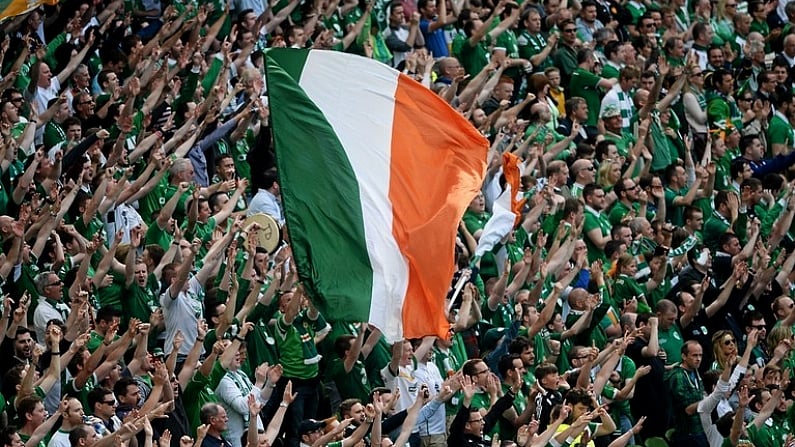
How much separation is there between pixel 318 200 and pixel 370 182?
485mm

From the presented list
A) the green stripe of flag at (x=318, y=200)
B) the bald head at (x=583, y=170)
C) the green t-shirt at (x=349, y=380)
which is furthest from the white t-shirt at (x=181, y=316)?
the bald head at (x=583, y=170)

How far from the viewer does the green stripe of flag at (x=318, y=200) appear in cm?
1212

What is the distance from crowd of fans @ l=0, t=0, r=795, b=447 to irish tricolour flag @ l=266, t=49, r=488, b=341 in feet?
5.10

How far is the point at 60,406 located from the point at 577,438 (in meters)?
4.12

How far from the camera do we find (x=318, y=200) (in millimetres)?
12406

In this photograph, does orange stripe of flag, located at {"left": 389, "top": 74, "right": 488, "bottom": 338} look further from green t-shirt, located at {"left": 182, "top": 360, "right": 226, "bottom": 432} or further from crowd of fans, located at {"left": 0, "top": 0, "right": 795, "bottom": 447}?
green t-shirt, located at {"left": 182, "top": 360, "right": 226, "bottom": 432}

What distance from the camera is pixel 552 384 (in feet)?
52.3

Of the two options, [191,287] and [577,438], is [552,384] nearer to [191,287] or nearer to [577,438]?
[577,438]

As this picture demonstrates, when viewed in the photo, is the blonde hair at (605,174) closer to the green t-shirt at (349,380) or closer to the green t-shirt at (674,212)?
the green t-shirt at (674,212)

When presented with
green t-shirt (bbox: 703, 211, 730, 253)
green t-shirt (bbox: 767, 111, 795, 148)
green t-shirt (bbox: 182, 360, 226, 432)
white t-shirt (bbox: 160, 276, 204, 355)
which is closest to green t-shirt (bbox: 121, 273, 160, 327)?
Answer: white t-shirt (bbox: 160, 276, 204, 355)

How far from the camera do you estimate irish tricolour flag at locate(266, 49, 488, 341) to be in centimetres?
1225

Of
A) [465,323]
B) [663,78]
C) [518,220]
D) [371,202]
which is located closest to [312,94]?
[371,202]

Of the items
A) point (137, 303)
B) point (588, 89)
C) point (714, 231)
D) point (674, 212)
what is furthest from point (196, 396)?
point (588, 89)

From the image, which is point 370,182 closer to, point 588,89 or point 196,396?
point 196,396
